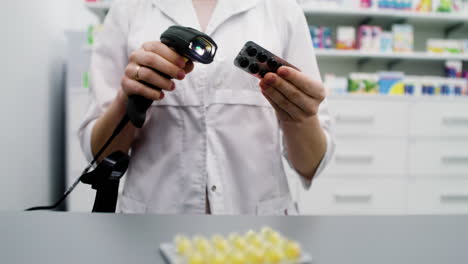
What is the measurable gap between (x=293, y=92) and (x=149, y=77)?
0.23 metres

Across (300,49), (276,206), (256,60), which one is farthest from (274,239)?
(300,49)

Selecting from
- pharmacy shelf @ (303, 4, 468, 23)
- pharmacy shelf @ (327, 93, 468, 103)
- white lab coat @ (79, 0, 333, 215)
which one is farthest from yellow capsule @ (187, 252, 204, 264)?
pharmacy shelf @ (303, 4, 468, 23)

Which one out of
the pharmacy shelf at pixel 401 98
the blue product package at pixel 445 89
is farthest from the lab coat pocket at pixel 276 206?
the blue product package at pixel 445 89

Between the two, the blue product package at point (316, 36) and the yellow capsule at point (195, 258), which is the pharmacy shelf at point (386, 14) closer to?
the blue product package at point (316, 36)

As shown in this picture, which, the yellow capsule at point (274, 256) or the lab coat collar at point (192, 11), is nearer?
the yellow capsule at point (274, 256)

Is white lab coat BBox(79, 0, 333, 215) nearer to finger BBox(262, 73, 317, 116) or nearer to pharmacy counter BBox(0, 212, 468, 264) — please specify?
finger BBox(262, 73, 317, 116)

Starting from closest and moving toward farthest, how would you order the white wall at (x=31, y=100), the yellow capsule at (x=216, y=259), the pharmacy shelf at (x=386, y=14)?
1. the yellow capsule at (x=216, y=259)
2. the white wall at (x=31, y=100)
3. the pharmacy shelf at (x=386, y=14)

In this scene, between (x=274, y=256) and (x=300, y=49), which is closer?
(x=274, y=256)

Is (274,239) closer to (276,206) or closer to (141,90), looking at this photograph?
(141,90)

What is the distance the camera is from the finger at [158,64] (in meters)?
0.65

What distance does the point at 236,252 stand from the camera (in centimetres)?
32

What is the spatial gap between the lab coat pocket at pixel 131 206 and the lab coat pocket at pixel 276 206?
23 centimetres

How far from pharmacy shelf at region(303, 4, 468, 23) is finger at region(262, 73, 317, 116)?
6.30ft

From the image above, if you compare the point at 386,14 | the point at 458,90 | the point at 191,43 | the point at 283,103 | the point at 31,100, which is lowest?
the point at 458,90
